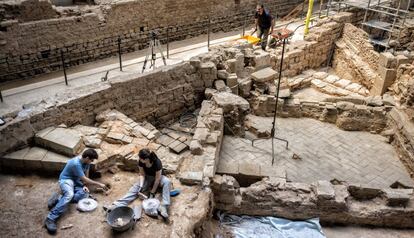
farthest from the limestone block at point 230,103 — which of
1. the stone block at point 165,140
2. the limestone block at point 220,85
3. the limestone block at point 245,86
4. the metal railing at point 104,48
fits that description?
the metal railing at point 104,48

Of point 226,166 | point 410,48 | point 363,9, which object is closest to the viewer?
point 226,166

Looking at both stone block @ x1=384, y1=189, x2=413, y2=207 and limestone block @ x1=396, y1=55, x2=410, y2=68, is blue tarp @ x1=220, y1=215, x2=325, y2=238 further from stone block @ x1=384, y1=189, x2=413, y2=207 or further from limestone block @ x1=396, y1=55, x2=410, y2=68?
limestone block @ x1=396, y1=55, x2=410, y2=68

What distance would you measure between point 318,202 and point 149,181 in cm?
323

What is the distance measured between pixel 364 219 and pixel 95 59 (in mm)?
9235

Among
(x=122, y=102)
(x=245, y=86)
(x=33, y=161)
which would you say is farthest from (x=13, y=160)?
(x=245, y=86)

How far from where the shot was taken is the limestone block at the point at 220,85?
10.1 metres

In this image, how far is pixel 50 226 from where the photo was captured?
5875mm

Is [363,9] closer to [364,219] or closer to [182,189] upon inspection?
[364,219]

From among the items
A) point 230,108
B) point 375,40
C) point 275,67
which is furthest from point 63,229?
point 375,40

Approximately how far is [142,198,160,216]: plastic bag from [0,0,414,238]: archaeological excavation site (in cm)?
2

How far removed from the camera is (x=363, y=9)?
16469mm

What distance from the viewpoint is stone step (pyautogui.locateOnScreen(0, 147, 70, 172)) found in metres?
7.05

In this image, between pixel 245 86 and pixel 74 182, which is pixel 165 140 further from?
pixel 245 86

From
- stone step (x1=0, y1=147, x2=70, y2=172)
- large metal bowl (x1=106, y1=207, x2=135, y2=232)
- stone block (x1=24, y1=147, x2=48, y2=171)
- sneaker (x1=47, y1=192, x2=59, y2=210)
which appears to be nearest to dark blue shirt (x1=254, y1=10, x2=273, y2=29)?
stone step (x1=0, y1=147, x2=70, y2=172)
